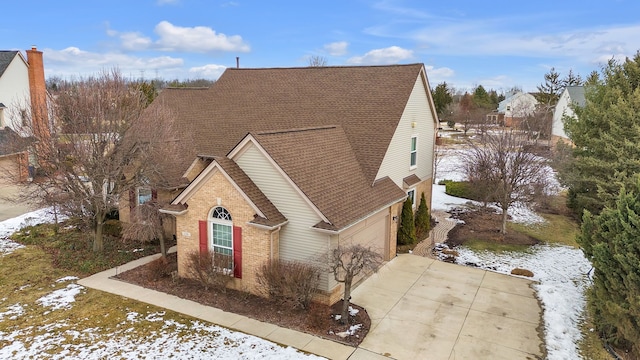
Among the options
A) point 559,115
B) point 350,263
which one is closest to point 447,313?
point 350,263

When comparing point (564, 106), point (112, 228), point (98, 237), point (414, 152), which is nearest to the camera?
point (98, 237)

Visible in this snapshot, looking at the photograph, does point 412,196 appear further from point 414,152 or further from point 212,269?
point 212,269

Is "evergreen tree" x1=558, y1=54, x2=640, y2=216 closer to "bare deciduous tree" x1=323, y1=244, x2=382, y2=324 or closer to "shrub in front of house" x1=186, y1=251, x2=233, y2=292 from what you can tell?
"bare deciduous tree" x1=323, y1=244, x2=382, y2=324

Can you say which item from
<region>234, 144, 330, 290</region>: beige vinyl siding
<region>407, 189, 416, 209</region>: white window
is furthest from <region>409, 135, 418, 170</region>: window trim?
<region>234, 144, 330, 290</region>: beige vinyl siding

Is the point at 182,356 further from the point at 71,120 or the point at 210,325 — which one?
the point at 71,120

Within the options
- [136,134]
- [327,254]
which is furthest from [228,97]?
[327,254]

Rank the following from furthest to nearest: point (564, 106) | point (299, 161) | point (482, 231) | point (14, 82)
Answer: point (564, 106) < point (14, 82) < point (482, 231) < point (299, 161)

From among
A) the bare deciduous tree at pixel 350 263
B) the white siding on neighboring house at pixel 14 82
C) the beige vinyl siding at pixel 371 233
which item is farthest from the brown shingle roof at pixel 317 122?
the white siding on neighboring house at pixel 14 82
